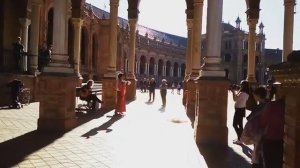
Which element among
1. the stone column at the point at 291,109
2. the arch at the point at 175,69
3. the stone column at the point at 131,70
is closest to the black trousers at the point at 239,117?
the stone column at the point at 291,109

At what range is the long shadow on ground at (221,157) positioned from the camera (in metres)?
6.48

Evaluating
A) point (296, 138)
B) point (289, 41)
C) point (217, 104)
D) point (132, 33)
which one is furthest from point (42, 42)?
point (296, 138)

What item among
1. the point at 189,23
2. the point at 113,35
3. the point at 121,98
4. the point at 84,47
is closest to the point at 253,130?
the point at 121,98

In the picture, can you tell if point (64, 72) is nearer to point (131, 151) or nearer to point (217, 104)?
point (131, 151)

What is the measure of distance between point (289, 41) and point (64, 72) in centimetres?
1152

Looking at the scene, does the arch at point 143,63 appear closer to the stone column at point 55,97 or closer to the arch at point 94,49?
the arch at point 94,49

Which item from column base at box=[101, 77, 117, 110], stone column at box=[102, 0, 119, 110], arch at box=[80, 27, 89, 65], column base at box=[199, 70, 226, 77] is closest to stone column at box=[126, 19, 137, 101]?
stone column at box=[102, 0, 119, 110]

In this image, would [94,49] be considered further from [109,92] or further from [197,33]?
[197,33]

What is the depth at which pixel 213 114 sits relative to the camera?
8.56m

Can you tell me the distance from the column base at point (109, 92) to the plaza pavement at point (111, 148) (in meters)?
5.19

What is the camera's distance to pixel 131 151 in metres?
7.05

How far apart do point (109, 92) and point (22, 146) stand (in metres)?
9.07

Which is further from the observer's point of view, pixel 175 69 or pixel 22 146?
pixel 175 69

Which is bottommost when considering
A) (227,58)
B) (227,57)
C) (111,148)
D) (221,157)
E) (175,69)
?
(221,157)
